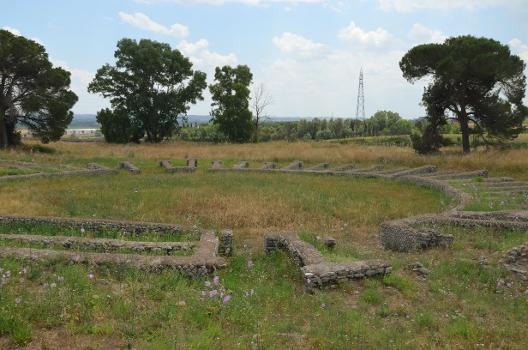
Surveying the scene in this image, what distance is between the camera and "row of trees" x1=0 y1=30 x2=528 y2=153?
25.0 meters

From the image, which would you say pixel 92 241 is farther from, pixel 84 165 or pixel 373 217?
pixel 84 165

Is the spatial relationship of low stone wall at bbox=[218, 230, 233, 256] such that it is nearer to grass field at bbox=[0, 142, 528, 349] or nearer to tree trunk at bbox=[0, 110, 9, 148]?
grass field at bbox=[0, 142, 528, 349]

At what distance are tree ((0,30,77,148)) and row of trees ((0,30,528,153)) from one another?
61 millimetres

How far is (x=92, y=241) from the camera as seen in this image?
27.4 ft

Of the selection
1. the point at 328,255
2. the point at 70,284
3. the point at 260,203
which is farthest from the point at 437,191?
the point at 70,284

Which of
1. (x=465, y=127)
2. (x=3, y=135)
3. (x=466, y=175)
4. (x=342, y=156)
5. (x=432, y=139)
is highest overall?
(x=465, y=127)

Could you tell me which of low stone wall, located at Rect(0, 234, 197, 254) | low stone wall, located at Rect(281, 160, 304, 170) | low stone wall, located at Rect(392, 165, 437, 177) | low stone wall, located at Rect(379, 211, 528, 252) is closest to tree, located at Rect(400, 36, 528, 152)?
low stone wall, located at Rect(392, 165, 437, 177)

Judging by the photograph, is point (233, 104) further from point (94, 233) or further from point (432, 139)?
point (94, 233)

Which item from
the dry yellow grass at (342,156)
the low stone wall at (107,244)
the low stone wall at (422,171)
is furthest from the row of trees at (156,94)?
the low stone wall at (107,244)

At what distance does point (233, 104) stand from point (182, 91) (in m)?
5.29

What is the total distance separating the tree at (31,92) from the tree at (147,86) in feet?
33.4

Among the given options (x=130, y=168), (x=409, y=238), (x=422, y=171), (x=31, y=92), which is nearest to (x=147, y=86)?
(x=31, y=92)

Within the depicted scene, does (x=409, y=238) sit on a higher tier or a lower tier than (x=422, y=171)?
lower

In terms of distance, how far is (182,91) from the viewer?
45000mm
